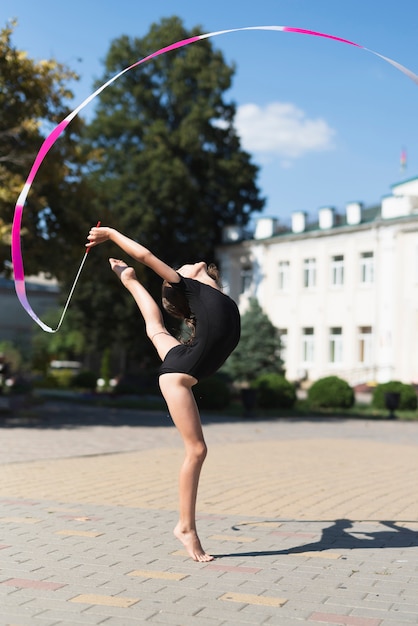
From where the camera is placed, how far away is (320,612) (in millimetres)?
4684

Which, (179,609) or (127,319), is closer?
(179,609)

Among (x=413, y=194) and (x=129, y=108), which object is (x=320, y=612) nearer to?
(x=413, y=194)

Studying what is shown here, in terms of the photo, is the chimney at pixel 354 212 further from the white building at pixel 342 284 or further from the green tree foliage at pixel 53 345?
the green tree foliage at pixel 53 345

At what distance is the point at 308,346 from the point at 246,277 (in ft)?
22.3

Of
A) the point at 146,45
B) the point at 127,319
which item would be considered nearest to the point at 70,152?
the point at 127,319

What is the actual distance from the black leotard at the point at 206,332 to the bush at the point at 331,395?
25.4 metres

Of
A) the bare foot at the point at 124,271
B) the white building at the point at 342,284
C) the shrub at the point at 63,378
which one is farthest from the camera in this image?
the shrub at the point at 63,378

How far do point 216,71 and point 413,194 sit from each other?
12.4 meters

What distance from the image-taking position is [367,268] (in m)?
45.2

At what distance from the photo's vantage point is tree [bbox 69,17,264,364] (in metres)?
46.8

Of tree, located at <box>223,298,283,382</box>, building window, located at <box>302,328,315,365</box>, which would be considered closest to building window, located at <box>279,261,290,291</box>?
building window, located at <box>302,328,315,365</box>

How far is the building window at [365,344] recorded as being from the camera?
4466 cm

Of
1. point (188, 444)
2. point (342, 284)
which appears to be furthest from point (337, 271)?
point (188, 444)

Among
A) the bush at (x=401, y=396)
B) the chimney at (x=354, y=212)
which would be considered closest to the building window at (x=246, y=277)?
the chimney at (x=354, y=212)
